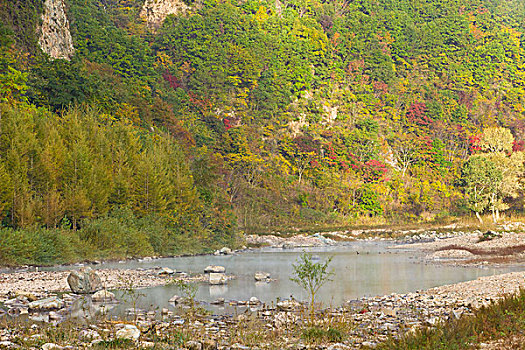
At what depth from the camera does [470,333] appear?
9320 mm

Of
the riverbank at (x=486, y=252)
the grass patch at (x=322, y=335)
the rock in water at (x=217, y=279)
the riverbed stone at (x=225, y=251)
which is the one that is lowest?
the riverbed stone at (x=225, y=251)

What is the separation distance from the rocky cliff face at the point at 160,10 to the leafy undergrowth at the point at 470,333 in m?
97.4

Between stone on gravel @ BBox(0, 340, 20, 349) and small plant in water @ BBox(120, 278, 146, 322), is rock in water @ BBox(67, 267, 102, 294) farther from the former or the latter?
stone on gravel @ BBox(0, 340, 20, 349)

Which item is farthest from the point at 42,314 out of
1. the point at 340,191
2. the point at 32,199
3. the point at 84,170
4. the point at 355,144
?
the point at 355,144

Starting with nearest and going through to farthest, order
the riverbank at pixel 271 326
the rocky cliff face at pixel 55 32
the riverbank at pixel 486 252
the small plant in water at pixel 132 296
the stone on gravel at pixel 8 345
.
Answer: the stone on gravel at pixel 8 345 → the riverbank at pixel 271 326 → the small plant in water at pixel 132 296 → the riverbank at pixel 486 252 → the rocky cliff face at pixel 55 32

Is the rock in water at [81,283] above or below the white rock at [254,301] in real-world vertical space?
above

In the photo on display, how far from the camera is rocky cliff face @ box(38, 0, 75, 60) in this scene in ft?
176

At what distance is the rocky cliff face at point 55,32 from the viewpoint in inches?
2117

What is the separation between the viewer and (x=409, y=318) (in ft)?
41.8

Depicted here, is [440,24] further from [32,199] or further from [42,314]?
[42,314]

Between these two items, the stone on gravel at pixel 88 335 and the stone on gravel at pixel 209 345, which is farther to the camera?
the stone on gravel at pixel 88 335

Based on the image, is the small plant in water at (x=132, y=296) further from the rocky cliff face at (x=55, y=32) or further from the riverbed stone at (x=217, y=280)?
the rocky cliff face at (x=55, y=32)

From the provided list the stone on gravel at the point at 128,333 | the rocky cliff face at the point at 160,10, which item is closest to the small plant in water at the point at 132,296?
the stone on gravel at the point at 128,333

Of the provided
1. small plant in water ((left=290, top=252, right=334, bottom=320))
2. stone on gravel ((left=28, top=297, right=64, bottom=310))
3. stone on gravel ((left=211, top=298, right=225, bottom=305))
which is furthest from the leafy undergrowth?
stone on gravel ((left=28, top=297, right=64, bottom=310))
